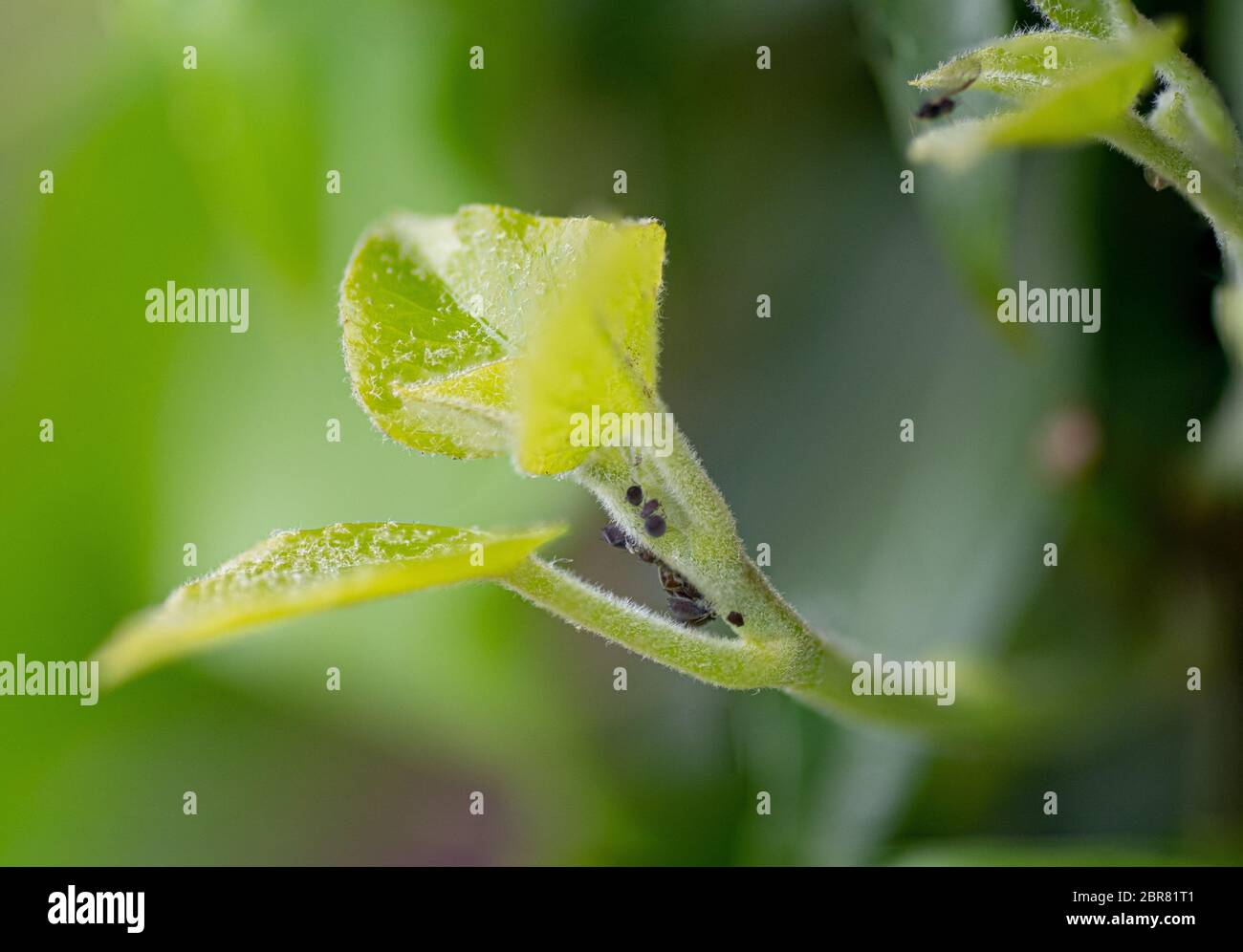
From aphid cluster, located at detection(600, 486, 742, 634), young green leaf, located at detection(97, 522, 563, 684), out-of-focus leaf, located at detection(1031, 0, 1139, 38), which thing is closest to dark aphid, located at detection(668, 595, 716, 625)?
aphid cluster, located at detection(600, 486, 742, 634)

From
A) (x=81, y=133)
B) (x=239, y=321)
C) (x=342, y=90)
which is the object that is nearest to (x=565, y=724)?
(x=239, y=321)

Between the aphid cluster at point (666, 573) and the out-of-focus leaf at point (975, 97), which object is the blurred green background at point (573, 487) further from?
the aphid cluster at point (666, 573)

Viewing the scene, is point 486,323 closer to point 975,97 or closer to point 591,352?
point 591,352

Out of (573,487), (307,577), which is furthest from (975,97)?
(573,487)

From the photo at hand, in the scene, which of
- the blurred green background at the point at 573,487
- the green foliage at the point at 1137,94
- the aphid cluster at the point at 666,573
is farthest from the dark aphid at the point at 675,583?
the blurred green background at the point at 573,487

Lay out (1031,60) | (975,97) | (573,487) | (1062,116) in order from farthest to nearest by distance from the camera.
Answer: (573,487), (975,97), (1031,60), (1062,116)

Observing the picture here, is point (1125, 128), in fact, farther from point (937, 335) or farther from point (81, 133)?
point (81, 133)
